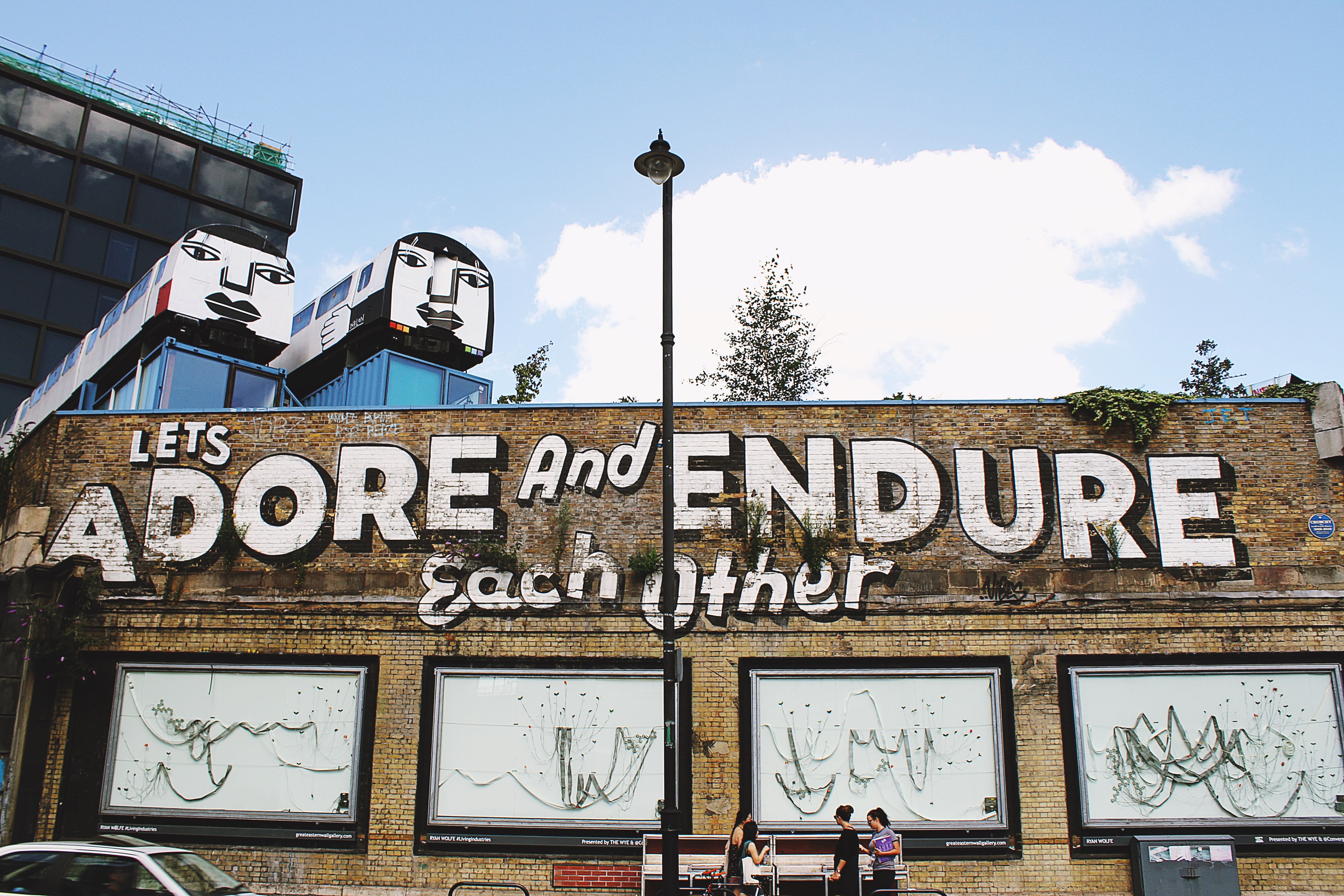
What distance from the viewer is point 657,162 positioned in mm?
10695

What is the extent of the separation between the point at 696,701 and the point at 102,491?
10702 mm

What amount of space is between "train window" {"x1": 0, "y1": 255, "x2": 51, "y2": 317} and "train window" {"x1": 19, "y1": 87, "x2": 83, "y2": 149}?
657 centimetres

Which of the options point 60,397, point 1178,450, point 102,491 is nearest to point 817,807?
point 1178,450

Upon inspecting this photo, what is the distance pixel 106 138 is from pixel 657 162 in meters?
47.8

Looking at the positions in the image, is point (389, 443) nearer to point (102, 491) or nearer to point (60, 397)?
point (102, 491)

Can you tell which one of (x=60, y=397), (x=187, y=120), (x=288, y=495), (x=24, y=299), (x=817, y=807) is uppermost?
(x=187, y=120)

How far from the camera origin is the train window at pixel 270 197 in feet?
168

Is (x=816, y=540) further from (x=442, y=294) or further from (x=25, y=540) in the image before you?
(x=25, y=540)

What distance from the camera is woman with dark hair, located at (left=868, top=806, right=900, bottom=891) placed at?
10859 mm

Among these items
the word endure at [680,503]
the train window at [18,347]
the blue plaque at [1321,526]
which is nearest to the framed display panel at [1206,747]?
the word endure at [680,503]

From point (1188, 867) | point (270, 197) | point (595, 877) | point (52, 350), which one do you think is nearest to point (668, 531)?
point (595, 877)

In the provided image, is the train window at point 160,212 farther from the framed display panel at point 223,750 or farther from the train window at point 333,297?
the framed display panel at point 223,750

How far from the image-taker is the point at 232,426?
50.7 ft

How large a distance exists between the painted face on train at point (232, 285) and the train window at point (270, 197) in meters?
34.8
